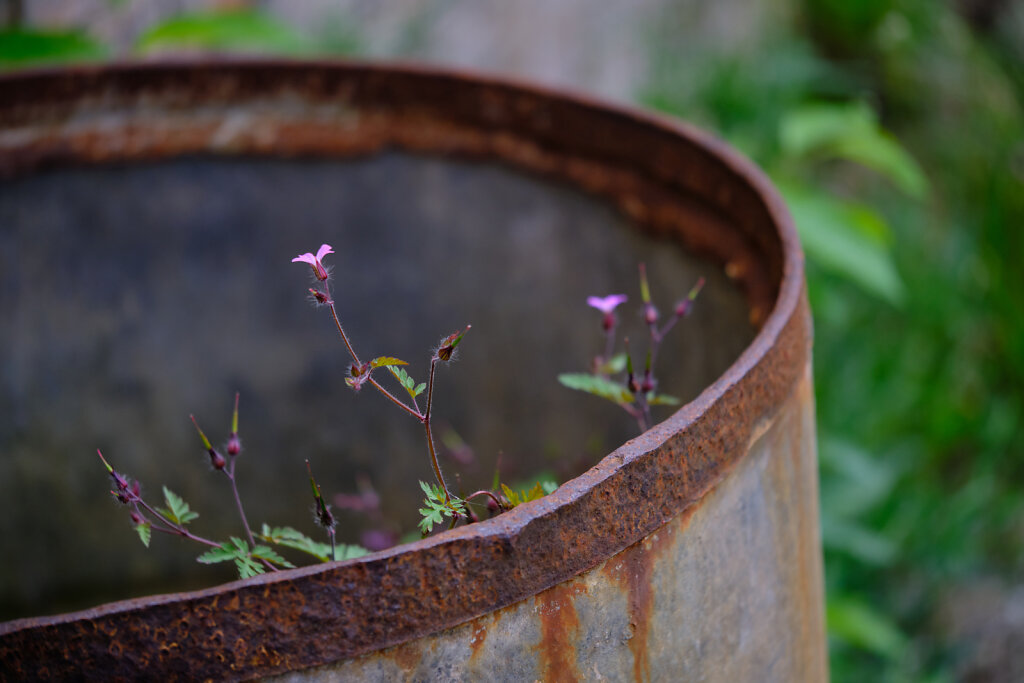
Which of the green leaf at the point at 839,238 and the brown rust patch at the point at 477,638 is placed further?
the green leaf at the point at 839,238

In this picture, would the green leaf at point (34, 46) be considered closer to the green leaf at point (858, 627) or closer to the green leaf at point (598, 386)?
the green leaf at point (598, 386)

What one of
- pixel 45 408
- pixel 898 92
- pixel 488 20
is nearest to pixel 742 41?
pixel 898 92

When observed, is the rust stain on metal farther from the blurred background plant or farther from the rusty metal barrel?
the blurred background plant

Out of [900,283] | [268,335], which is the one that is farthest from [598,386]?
[900,283]

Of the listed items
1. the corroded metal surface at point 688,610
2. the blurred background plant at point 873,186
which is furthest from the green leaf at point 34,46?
the corroded metal surface at point 688,610

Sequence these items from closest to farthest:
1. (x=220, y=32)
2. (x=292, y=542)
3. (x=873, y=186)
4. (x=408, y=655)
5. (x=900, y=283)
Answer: (x=408, y=655), (x=292, y=542), (x=220, y=32), (x=900, y=283), (x=873, y=186)

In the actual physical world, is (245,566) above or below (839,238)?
above

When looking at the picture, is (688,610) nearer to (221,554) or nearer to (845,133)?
(221,554)
